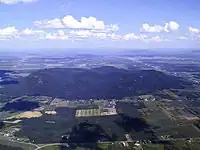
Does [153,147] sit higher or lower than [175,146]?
lower

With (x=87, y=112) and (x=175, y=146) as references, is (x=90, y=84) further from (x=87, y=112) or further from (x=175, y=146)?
(x=175, y=146)

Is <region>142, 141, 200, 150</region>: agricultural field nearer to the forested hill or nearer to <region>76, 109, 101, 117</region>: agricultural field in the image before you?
<region>76, 109, 101, 117</region>: agricultural field

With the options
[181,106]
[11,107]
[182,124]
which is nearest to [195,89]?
[181,106]

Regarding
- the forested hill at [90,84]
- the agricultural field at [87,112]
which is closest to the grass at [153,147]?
the agricultural field at [87,112]

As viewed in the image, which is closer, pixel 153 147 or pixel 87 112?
pixel 153 147

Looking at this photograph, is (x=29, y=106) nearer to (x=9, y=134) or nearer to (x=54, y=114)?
(x=54, y=114)

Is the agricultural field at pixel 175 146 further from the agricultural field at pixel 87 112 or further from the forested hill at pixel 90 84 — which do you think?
the forested hill at pixel 90 84

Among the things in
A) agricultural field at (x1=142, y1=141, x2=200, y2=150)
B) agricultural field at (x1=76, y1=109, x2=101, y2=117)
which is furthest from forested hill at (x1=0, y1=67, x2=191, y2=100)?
agricultural field at (x1=142, y1=141, x2=200, y2=150)

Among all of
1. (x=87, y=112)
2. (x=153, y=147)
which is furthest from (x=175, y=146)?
(x=87, y=112)
